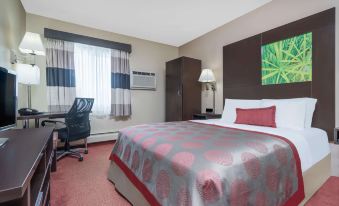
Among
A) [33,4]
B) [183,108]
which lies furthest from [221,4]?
[33,4]

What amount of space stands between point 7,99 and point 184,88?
291 cm

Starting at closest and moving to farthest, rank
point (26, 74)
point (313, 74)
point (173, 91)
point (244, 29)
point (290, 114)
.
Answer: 1. point (290, 114)
2. point (313, 74)
3. point (26, 74)
4. point (244, 29)
5. point (173, 91)

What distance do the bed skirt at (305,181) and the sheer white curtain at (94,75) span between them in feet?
6.30

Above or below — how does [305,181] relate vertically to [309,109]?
below

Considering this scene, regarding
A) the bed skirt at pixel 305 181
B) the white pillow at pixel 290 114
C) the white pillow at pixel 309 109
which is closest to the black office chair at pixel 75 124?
the bed skirt at pixel 305 181

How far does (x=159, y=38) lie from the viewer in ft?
12.9

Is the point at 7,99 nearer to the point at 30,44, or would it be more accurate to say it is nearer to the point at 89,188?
the point at 89,188

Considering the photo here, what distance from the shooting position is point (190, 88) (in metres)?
3.71

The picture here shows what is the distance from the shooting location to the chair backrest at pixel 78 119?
2434 millimetres

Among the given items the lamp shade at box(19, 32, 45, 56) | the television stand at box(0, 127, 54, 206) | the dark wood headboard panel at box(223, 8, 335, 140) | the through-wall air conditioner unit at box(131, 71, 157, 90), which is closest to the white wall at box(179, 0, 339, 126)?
the dark wood headboard panel at box(223, 8, 335, 140)

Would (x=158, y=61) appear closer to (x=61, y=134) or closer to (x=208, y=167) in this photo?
(x=61, y=134)

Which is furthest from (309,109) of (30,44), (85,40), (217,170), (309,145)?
(85,40)

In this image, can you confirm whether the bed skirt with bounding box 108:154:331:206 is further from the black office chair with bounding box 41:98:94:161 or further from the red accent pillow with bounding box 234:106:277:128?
the black office chair with bounding box 41:98:94:161

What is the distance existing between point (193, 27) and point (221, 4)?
0.87 m
